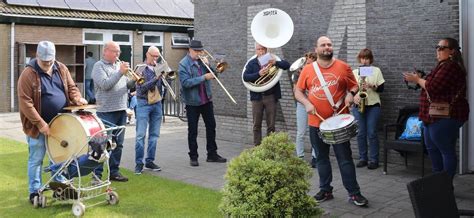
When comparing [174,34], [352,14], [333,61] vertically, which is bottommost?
[333,61]

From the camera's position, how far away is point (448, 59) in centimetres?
610

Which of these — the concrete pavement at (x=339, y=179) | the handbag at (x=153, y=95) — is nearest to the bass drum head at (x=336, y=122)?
the concrete pavement at (x=339, y=179)

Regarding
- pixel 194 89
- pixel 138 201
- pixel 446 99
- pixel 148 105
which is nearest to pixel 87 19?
pixel 194 89

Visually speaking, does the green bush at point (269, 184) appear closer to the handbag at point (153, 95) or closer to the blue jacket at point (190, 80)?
the handbag at point (153, 95)

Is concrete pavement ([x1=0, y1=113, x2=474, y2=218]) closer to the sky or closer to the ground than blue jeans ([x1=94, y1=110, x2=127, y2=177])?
closer to the ground

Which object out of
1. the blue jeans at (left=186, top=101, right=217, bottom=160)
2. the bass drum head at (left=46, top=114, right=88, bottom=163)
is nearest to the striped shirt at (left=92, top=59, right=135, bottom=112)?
the bass drum head at (left=46, top=114, right=88, bottom=163)

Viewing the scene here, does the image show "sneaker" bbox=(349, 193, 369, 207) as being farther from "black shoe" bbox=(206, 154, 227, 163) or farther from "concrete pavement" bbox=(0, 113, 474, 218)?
"black shoe" bbox=(206, 154, 227, 163)

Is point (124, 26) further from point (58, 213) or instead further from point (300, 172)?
A: point (300, 172)

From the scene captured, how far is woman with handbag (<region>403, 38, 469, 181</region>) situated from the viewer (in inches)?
237

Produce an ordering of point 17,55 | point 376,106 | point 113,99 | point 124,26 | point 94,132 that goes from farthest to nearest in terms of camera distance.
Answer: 1. point 124,26
2. point 17,55
3. point 376,106
4. point 113,99
5. point 94,132

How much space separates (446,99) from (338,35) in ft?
11.2

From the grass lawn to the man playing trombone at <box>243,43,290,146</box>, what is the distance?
2117mm

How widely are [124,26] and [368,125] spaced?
49.9 ft

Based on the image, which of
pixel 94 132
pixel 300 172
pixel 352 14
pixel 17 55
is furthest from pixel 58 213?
pixel 17 55
